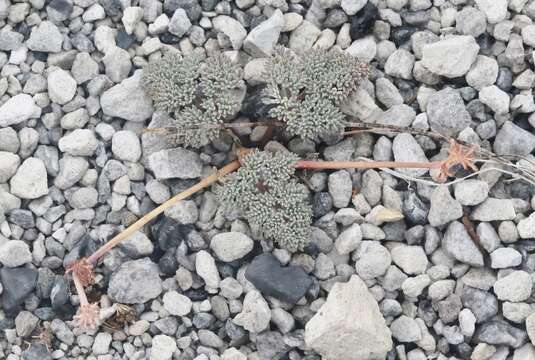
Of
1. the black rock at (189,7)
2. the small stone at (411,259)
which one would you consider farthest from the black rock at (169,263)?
the black rock at (189,7)

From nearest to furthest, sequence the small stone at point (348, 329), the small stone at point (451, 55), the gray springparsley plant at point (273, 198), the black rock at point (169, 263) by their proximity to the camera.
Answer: the small stone at point (348, 329) < the gray springparsley plant at point (273, 198) < the black rock at point (169, 263) < the small stone at point (451, 55)

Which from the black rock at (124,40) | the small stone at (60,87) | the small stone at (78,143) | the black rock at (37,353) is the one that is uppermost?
the black rock at (124,40)

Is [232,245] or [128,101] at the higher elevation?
[128,101]

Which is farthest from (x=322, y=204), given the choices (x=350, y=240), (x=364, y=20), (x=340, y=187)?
(x=364, y=20)

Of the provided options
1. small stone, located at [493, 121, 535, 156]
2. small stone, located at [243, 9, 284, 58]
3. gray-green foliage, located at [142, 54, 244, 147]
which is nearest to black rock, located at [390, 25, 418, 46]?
small stone, located at [243, 9, 284, 58]

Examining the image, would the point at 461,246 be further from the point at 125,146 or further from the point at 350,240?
the point at 125,146

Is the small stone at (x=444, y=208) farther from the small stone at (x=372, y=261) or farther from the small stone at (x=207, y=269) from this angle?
the small stone at (x=207, y=269)
